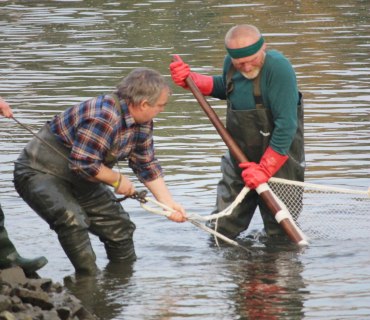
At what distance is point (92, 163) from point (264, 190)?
1997mm

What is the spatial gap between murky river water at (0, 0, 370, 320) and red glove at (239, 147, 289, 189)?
644 mm

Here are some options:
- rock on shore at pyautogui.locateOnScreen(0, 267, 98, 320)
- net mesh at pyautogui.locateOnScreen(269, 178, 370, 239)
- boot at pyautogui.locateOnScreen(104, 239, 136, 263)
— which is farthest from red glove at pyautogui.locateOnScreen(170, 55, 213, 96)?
rock on shore at pyautogui.locateOnScreen(0, 267, 98, 320)

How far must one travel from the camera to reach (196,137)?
15.9m

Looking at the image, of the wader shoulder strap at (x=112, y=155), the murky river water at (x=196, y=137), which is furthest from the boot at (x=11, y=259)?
the wader shoulder strap at (x=112, y=155)

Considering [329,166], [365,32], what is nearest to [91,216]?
[329,166]

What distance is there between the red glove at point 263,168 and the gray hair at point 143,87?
1.49 metres

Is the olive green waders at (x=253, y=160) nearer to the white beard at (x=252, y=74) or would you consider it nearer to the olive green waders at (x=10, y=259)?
the white beard at (x=252, y=74)

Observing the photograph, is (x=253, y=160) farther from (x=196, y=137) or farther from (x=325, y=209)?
(x=196, y=137)

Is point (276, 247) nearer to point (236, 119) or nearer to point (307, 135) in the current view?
point (236, 119)

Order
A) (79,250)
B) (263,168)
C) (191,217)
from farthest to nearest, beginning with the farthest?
(263,168) < (191,217) < (79,250)

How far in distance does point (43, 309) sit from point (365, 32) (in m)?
19.1

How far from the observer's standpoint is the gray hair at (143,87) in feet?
30.3

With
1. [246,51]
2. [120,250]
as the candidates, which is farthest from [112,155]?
[246,51]

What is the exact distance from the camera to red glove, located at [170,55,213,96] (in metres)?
10.8
